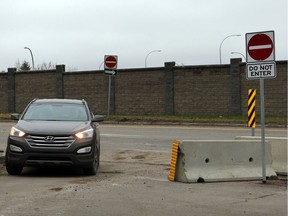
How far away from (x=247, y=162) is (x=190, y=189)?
1.94 metres

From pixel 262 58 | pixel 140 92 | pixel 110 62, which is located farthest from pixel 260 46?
pixel 140 92

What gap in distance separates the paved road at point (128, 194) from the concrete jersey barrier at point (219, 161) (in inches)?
11.9

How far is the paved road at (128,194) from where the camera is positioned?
6785 mm

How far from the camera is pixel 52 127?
9.77 metres

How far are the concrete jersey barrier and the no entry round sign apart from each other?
18148 mm

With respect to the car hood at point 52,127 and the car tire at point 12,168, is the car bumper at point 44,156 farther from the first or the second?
the car hood at point 52,127

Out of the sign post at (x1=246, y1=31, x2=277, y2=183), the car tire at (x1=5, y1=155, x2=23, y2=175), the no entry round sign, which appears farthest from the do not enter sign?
the no entry round sign

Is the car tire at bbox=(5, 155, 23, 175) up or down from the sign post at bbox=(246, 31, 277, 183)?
down

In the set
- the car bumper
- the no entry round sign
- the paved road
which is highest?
the no entry round sign

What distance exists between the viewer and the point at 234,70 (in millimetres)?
29594

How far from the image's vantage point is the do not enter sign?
9172 millimetres

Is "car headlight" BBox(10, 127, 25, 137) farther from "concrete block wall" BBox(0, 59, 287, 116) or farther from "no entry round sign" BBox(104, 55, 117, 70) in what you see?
"concrete block wall" BBox(0, 59, 287, 116)

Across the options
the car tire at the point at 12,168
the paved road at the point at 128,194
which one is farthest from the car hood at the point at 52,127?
the paved road at the point at 128,194

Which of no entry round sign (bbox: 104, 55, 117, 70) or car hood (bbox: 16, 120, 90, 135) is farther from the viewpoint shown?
no entry round sign (bbox: 104, 55, 117, 70)
